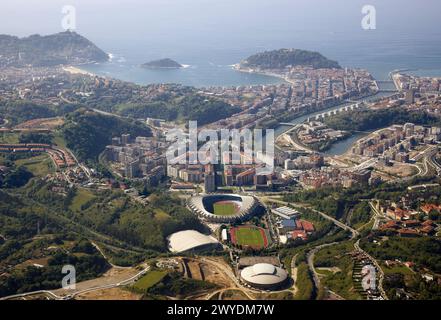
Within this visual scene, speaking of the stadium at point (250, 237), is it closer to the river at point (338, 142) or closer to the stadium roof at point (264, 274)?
the stadium roof at point (264, 274)

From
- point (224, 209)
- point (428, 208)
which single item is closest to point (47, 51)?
point (224, 209)

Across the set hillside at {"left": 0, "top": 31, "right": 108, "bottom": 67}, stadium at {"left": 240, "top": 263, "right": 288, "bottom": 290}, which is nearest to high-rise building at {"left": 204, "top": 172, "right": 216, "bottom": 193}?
stadium at {"left": 240, "top": 263, "right": 288, "bottom": 290}

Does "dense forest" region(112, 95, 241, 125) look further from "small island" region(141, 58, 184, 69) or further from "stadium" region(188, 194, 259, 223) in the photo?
"small island" region(141, 58, 184, 69)

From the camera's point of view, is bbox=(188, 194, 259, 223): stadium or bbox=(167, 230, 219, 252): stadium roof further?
bbox=(188, 194, 259, 223): stadium

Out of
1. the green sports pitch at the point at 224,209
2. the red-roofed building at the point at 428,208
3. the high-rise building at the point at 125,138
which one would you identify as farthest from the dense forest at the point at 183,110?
the red-roofed building at the point at 428,208

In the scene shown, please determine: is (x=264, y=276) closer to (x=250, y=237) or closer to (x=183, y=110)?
(x=250, y=237)

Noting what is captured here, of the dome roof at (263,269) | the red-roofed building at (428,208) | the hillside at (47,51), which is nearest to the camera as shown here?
the dome roof at (263,269)
